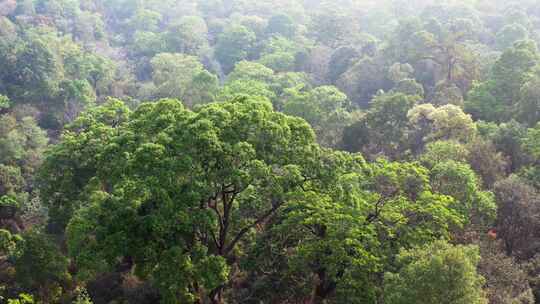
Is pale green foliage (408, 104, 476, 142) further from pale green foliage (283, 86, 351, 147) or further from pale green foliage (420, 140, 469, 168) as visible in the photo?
pale green foliage (283, 86, 351, 147)

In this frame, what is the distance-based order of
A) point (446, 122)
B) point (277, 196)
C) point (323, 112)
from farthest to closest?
point (323, 112)
point (446, 122)
point (277, 196)

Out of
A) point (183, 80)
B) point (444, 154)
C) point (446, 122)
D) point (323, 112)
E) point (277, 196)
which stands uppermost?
point (277, 196)

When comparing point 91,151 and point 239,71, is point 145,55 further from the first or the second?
point 91,151

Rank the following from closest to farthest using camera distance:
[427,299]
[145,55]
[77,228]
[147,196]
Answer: [427,299] < [147,196] < [77,228] < [145,55]

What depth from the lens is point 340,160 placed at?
19.1 metres

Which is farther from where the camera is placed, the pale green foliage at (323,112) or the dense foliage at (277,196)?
the pale green foliage at (323,112)

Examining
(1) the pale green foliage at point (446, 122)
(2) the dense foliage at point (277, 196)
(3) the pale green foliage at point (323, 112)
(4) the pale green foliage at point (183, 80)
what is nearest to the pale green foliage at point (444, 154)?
(2) the dense foliage at point (277, 196)

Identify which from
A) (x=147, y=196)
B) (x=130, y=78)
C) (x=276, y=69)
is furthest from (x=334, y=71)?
(x=147, y=196)

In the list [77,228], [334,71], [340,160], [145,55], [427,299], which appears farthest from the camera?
[145,55]

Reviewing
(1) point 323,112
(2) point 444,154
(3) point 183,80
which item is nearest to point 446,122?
(2) point 444,154

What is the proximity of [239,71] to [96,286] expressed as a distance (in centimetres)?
2587

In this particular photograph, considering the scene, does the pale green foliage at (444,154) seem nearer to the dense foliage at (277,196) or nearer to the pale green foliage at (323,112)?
the dense foliage at (277,196)

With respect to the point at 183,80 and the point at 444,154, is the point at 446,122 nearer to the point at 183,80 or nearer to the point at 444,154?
the point at 444,154

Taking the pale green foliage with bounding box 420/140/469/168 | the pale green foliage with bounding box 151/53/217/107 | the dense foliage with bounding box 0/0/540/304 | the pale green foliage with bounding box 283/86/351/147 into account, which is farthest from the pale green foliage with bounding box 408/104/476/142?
the pale green foliage with bounding box 151/53/217/107
